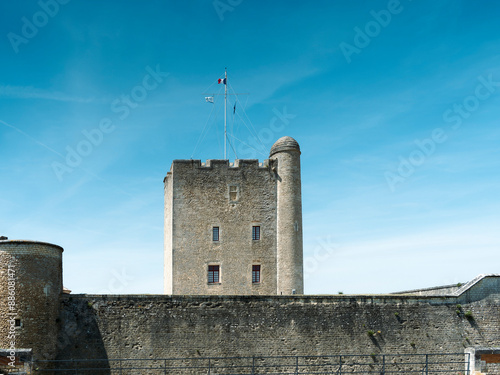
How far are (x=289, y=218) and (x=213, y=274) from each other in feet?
16.7

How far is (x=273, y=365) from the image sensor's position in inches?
854

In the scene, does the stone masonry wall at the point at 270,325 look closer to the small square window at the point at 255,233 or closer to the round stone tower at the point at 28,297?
the round stone tower at the point at 28,297

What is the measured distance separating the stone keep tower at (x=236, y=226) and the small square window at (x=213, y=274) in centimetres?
5

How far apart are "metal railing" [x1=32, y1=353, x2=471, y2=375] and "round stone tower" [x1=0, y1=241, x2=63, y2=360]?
98 centimetres

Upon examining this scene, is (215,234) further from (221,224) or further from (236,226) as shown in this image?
(236,226)

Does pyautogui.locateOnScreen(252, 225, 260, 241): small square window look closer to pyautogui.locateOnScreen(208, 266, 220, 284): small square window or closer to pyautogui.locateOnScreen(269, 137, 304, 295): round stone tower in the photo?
pyautogui.locateOnScreen(269, 137, 304, 295): round stone tower

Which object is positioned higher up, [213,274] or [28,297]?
[213,274]

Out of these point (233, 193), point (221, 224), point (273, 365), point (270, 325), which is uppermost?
point (233, 193)

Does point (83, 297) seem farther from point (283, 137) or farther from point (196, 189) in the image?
point (283, 137)

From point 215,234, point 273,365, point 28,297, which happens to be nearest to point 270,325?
point 273,365

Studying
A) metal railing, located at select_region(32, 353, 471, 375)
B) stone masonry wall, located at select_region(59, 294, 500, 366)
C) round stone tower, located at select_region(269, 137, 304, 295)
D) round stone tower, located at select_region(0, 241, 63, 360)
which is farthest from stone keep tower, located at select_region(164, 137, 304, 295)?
round stone tower, located at select_region(0, 241, 63, 360)

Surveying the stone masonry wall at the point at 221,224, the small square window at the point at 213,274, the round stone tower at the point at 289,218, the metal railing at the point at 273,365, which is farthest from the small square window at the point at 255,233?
the metal railing at the point at 273,365

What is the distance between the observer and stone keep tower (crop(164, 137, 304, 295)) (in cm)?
2792

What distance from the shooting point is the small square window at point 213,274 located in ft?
91.8
